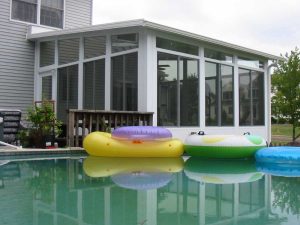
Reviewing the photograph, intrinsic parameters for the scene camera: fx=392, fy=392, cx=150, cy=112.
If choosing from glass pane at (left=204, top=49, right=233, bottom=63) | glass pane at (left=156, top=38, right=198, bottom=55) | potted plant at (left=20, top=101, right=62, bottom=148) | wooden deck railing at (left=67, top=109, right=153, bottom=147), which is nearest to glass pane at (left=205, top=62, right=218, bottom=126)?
glass pane at (left=204, top=49, right=233, bottom=63)

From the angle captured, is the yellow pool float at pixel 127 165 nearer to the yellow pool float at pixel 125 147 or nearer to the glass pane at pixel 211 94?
the yellow pool float at pixel 125 147

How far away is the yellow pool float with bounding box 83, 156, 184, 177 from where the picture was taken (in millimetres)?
5882

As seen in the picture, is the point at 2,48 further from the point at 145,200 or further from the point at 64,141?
the point at 145,200

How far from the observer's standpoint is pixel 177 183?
4844 mm

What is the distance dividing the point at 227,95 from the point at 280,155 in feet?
16.1

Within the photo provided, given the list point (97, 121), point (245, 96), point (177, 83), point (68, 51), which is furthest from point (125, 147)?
point (245, 96)

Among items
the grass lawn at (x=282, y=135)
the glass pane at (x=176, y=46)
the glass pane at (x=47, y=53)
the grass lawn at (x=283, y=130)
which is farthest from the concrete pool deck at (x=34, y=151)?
the grass lawn at (x=283, y=130)

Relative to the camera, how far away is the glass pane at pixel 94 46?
10.1 m

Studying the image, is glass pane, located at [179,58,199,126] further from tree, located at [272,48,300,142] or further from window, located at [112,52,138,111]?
tree, located at [272,48,300,142]

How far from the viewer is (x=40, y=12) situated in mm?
12164

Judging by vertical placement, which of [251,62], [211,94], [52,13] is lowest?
[211,94]

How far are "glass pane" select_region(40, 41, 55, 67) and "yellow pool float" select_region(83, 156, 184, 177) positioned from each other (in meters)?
4.66

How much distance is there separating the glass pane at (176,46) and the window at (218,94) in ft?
2.14

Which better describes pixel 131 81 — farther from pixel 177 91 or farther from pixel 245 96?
pixel 245 96
